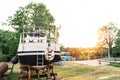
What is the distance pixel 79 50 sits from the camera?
76438 mm

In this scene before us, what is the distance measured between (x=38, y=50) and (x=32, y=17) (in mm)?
19278

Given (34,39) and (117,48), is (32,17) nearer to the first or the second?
(34,39)

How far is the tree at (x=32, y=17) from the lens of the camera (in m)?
41.3

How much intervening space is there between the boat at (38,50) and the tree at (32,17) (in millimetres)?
14896

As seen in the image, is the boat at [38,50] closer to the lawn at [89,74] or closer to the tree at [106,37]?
the lawn at [89,74]

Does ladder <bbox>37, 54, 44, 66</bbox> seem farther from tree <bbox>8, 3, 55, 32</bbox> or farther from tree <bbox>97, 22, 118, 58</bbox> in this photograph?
tree <bbox>97, 22, 118, 58</bbox>

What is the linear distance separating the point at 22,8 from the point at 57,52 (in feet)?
64.6

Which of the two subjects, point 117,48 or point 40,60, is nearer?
point 40,60

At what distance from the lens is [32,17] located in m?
42.4

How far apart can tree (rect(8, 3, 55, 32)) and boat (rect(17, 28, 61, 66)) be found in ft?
48.9

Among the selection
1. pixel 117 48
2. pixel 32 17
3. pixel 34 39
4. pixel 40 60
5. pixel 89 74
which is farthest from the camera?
pixel 117 48

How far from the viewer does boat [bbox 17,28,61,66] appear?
23.7 metres

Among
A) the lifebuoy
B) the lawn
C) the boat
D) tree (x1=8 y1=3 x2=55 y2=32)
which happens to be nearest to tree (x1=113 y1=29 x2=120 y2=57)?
tree (x1=8 y1=3 x2=55 y2=32)

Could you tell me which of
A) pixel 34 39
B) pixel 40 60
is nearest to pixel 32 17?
pixel 34 39
